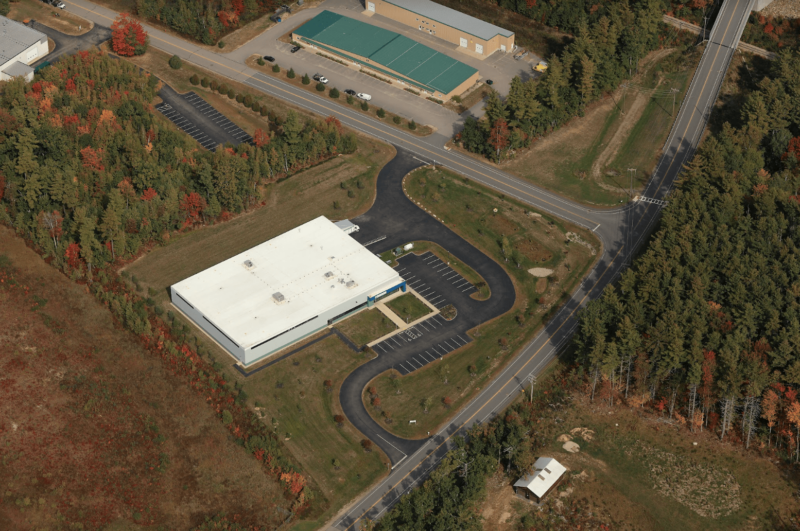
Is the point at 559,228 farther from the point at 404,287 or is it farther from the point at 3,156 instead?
the point at 3,156

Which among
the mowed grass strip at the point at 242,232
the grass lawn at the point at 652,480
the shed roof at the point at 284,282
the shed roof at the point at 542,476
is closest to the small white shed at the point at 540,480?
the shed roof at the point at 542,476

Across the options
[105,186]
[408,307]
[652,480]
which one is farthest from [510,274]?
[105,186]

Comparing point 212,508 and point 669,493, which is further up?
point 669,493

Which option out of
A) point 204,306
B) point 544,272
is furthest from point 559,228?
point 204,306

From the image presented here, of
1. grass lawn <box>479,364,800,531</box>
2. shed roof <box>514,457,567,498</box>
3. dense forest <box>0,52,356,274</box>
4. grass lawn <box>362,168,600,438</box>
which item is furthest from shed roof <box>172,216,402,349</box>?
shed roof <box>514,457,567,498</box>

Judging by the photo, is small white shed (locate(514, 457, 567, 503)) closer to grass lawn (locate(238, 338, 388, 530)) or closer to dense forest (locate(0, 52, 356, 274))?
grass lawn (locate(238, 338, 388, 530))
